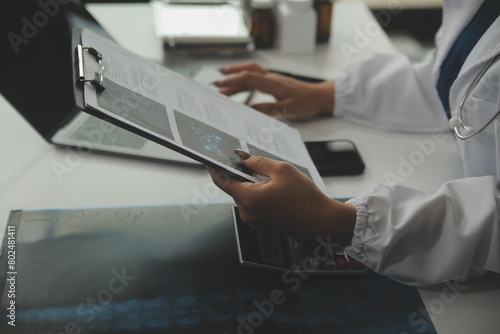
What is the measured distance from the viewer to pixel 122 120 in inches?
27.8

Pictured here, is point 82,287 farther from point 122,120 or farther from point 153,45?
point 153,45

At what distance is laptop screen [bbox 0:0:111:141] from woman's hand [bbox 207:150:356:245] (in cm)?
41

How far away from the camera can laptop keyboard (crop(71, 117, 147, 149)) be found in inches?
39.9

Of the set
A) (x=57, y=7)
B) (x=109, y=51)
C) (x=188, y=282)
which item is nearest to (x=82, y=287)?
(x=188, y=282)

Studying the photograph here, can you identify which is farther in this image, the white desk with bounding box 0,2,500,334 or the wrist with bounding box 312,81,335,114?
the wrist with bounding box 312,81,335,114

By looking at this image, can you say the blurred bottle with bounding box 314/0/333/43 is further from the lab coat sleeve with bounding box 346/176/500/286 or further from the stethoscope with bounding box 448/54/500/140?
the lab coat sleeve with bounding box 346/176/500/286

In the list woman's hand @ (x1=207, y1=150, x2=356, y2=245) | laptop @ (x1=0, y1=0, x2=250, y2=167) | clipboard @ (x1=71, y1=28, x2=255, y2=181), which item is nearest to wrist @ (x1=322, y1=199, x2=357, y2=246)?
woman's hand @ (x1=207, y1=150, x2=356, y2=245)

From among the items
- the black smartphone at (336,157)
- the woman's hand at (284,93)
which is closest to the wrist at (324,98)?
the woman's hand at (284,93)

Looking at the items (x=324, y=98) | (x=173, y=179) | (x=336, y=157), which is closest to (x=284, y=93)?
(x=324, y=98)

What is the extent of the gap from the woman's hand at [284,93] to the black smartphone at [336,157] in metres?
0.12

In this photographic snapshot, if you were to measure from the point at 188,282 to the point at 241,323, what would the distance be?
10cm

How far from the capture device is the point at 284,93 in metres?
1.15

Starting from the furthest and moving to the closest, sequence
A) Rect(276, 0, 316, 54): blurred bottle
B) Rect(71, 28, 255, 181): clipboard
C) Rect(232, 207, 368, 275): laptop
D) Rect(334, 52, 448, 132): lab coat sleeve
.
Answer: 1. Rect(276, 0, 316, 54): blurred bottle
2. Rect(334, 52, 448, 132): lab coat sleeve
3. Rect(232, 207, 368, 275): laptop
4. Rect(71, 28, 255, 181): clipboard

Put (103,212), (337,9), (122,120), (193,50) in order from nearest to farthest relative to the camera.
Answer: (122,120), (103,212), (193,50), (337,9)
